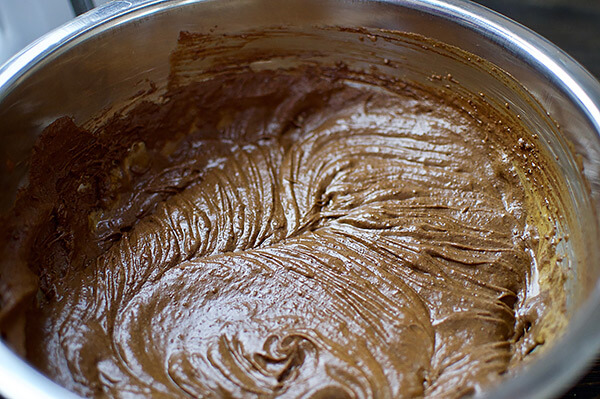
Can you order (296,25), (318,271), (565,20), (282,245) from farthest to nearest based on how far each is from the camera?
(565,20) < (296,25) < (282,245) < (318,271)

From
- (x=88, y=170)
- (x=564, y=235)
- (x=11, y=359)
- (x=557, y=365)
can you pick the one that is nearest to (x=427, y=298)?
(x=564, y=235)

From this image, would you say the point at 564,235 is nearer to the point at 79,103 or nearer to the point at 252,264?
the point at 252,264

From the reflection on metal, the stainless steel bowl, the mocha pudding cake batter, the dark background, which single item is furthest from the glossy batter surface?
the dark background

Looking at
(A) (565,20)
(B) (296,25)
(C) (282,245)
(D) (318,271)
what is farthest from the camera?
(A) (565,20)

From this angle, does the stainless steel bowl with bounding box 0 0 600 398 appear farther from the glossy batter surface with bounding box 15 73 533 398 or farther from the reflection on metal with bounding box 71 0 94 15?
the reflection on metal with bounding box 71 0 94 15

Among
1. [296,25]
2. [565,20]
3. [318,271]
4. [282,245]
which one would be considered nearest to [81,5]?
[296,25]

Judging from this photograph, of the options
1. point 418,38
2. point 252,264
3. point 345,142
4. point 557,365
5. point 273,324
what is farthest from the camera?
point 345,142

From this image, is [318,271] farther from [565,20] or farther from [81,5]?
[565,20]
